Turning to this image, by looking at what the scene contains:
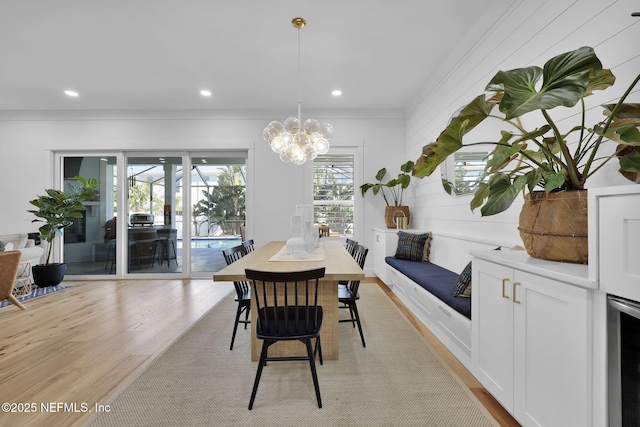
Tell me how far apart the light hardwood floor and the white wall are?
1.69 meters

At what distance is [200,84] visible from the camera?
4328 mm

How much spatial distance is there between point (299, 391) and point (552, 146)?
83.1 inches

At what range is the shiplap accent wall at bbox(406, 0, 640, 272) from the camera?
5.39 ft

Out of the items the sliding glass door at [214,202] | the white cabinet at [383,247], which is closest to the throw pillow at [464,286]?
the white cabinet at [383,247]

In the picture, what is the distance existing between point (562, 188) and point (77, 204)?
5932 mm

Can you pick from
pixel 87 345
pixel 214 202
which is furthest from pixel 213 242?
pixel 87 345

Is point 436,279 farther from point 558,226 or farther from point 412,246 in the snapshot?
point 558,226

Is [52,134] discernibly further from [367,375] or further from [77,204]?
[367,375]

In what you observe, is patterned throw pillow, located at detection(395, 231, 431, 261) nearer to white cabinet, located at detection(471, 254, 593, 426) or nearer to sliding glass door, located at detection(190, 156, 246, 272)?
white cabinet, located at detection(471, 254, 593, 426)

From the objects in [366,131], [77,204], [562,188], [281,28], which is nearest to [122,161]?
[77,204]

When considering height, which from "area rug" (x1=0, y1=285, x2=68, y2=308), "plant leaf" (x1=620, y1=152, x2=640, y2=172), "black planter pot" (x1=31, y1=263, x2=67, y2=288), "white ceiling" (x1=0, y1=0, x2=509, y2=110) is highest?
"white ceiling" (x1=0, y1=0, x2=509, y2=110)

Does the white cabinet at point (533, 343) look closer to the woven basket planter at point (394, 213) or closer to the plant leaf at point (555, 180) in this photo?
the plant leaf at point (555, 180)

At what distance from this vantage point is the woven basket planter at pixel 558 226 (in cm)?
138

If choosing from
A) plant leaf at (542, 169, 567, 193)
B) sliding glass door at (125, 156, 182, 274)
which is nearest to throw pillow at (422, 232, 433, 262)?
plant leaf at (542, 169, 567, 193)
